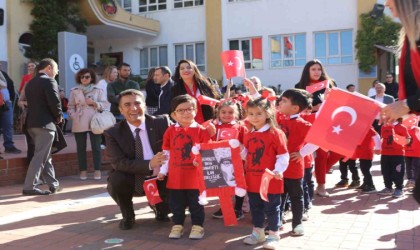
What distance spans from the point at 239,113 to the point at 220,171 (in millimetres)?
1357

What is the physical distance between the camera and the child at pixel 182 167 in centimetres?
430

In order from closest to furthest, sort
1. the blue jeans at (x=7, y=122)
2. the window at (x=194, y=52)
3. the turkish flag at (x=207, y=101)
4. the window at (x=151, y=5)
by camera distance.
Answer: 1. the turkish flag at (x=207, y=101)
2. the blue jeans at (x=7, y=122)
3. the window at (x=194, y=52)
4. the window at (x=151, y=5)

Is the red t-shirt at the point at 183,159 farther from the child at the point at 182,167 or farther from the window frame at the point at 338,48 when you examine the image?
the window frame at the point at 338,48

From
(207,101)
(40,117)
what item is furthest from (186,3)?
(207,101)

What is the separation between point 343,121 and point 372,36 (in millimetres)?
17758

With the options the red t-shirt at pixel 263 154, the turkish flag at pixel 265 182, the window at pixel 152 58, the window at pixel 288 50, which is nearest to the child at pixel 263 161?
the red t-shirt at pixel 263 154

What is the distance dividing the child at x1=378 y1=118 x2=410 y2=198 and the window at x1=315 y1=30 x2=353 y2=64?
15.0 metres

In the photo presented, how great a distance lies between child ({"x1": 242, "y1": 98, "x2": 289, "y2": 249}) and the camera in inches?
156

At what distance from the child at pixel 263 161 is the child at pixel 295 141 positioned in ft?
1.06

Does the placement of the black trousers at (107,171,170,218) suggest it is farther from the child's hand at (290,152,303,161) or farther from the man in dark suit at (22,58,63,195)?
the man in dark suit at (22,58,63,195)

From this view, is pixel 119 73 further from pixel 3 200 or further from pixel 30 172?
pixel 3 200

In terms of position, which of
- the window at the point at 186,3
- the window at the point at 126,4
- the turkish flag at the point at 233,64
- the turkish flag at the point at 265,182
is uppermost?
the window at the point at 126,4

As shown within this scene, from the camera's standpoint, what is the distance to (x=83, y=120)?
7.52 metres

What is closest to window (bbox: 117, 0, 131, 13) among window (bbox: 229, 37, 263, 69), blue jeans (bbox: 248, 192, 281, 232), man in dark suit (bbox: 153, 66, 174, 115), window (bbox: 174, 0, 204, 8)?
window (bbox: 174, 0, 204, 8)
